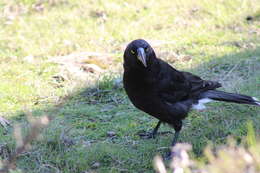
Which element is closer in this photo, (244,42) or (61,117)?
(61,117)

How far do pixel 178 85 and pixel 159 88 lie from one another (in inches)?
14.9

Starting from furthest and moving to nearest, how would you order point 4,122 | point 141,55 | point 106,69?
point 106,69
point 4,122
point 141,55

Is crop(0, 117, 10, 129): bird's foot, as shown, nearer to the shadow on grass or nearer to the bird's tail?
the shadow on grass

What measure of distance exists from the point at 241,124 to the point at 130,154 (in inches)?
47.2

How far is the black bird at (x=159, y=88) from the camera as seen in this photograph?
169 inches

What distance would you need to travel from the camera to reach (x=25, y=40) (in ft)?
26.1

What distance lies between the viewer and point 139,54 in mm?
4211

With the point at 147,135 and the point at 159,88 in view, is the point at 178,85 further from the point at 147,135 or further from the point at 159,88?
the point at 147,135

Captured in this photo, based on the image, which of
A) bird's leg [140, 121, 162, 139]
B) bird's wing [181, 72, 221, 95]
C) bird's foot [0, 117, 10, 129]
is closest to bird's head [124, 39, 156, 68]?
bird's wing [181, 72, 221, 95]

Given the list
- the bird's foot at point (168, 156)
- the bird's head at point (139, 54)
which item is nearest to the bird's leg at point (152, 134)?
the bird's foot at point (168, 156)

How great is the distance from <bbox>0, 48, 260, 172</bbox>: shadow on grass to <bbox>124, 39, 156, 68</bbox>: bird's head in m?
0.80

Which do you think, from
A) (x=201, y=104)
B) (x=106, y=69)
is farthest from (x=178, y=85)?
(x=106, y=69)

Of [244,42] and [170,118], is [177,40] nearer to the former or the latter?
[244,42]

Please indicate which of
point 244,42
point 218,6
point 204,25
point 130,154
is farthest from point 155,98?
point 218,6
